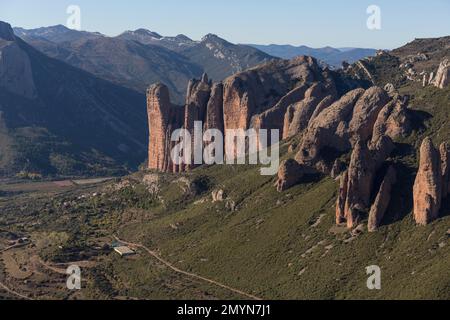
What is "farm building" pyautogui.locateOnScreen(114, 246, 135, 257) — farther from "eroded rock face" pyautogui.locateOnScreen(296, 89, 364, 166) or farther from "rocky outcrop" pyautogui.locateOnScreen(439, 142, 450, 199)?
"rocky outcrop" pyautogui.locateOnScreen(439, 142, 450, 199)

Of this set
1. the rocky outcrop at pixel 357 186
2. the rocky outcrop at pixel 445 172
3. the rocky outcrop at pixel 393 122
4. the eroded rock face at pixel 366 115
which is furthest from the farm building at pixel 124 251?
the rocky outcrop at pixel 445 172

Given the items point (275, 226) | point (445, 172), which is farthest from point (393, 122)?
point (275, 226)

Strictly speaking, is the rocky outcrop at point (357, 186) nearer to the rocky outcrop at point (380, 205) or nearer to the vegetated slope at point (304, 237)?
the rocky outcrop at point (380, 205)

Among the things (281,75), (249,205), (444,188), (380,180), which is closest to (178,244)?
(249,205)

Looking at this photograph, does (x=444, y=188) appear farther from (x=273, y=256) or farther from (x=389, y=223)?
(x=273, y=256)

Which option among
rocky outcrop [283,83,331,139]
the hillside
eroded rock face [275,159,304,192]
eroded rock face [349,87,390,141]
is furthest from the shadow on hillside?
rocky outcrop [283,83,331,139]

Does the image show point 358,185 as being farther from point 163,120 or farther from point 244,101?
point 163,120
